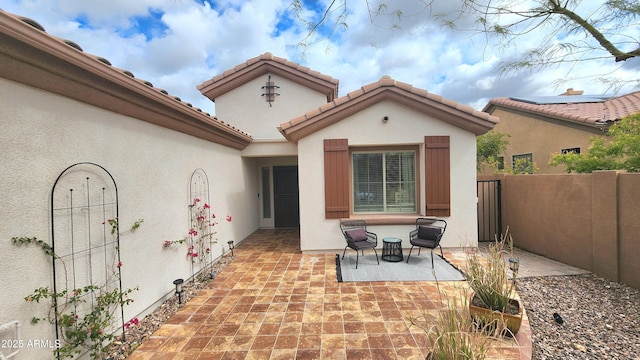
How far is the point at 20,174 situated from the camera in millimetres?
2396

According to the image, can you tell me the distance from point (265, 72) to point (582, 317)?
10.8 m

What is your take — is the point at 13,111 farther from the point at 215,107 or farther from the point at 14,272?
the point at 215,107

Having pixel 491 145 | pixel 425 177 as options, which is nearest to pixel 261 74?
pixel 425 177

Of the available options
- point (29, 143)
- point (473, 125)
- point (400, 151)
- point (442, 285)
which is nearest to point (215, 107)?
point (400, 151)

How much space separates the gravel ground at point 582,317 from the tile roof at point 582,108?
4801 millimetres

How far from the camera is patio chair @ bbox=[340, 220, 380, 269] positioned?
20.1 feet

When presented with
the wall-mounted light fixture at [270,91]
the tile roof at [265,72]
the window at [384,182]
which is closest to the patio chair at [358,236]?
the window at [384,182]

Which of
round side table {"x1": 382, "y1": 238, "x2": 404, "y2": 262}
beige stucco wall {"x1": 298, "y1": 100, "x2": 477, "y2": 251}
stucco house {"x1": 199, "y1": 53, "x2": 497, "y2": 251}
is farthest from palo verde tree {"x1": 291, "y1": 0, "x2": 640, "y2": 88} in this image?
round side table {"x1": 382, "y1": 238, "x2": 404, "y2": 262}

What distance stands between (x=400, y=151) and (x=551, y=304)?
4.54 m

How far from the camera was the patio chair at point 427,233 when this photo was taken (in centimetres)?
609

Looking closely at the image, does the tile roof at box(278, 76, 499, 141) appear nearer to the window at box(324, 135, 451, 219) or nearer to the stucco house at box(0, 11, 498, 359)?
the stucco house at box(0, 11, 498, 359)

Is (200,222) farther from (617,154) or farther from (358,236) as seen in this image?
(617,154)

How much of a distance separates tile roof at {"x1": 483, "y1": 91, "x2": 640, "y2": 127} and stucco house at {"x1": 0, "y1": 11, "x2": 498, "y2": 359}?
496 centimetres

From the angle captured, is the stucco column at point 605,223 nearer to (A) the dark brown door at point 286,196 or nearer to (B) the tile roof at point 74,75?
(B) the tile roof at point 74,75
